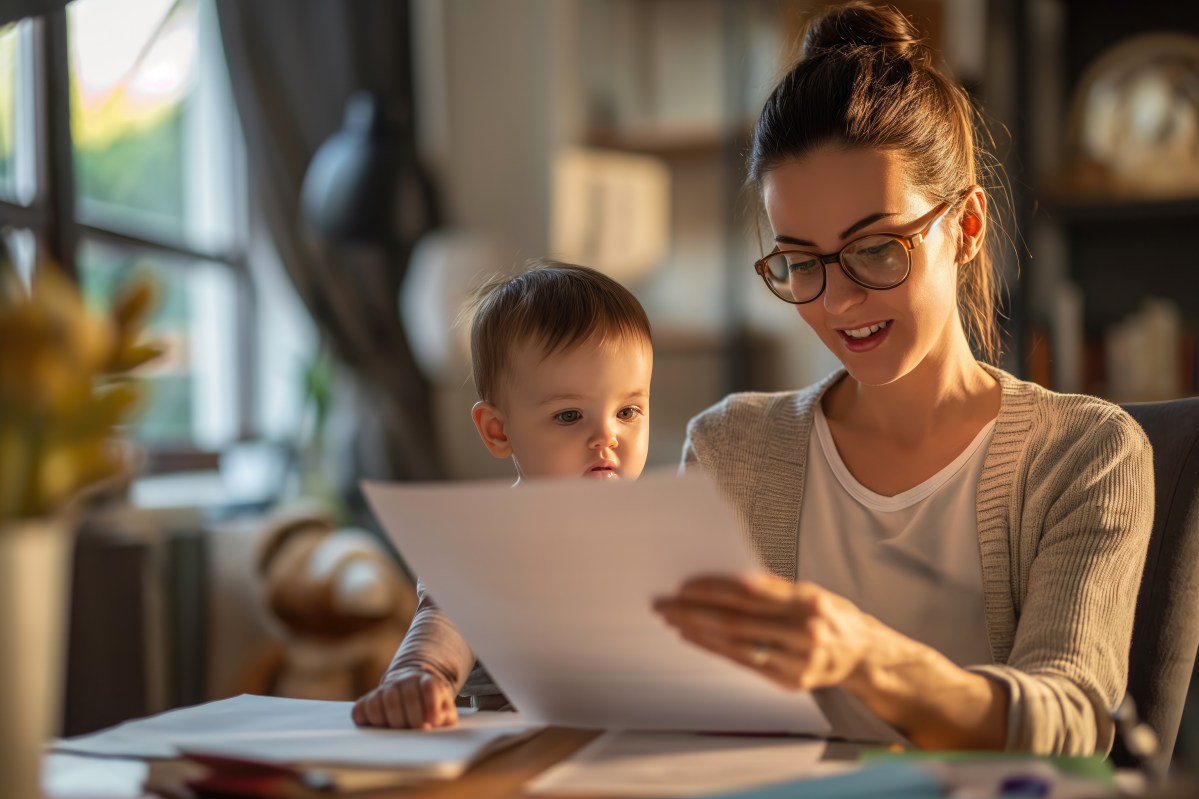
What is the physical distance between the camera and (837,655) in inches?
34.2

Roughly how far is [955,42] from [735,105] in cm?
72

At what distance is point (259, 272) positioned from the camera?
3.99 metres

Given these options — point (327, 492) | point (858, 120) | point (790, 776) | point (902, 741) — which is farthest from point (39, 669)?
point (327, 492)

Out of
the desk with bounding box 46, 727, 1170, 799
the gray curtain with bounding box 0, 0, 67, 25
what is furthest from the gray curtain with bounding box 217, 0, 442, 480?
the desk with bounding box 46, 727, 1170, 799

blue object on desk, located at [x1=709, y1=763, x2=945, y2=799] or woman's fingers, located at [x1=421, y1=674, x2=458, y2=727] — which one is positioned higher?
blue object on desk, located at [x1=709, y1=763, x2=945, y2=799]

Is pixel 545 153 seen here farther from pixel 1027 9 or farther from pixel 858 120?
pixel 858 120

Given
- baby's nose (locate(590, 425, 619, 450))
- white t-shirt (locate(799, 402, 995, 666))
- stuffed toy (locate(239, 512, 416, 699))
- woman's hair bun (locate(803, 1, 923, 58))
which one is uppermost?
woman's hair bun (locate(803, 1, 923, 58))

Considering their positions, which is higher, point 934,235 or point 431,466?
point 934,235

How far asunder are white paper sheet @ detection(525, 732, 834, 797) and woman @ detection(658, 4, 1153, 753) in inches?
9.9

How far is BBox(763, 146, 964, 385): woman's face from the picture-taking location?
1282mm

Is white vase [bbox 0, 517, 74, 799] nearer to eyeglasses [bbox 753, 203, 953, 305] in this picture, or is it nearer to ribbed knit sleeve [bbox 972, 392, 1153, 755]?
ribbed knit sleeve [bbox 972, 392, 1153, 755]

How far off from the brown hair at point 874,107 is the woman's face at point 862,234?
23mm

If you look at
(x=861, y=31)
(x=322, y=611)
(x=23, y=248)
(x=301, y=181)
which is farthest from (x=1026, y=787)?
(x=301, y=181)

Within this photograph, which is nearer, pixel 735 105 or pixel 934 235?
pixel 934 235
